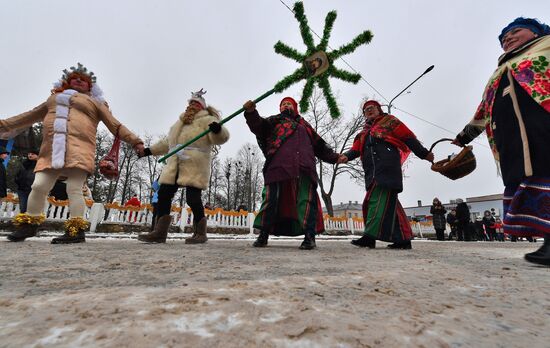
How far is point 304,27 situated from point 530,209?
2893mm

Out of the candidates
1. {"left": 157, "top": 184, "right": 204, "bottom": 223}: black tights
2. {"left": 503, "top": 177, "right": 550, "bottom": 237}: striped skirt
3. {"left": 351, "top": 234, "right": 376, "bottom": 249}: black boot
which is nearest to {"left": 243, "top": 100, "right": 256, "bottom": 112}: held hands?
{"left": 157, "top": 184, "right": 204, "bottom": 223}: black tights

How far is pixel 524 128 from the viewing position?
2.01m

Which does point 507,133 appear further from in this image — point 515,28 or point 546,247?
point 515,28

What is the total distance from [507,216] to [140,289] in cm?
244

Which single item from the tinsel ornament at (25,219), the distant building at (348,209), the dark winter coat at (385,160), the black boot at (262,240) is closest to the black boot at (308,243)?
the black boot at (262,240)

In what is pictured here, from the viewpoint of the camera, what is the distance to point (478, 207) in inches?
2060

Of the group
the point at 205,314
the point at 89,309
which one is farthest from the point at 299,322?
the point at 89,309

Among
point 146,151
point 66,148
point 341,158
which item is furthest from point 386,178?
point 66,148

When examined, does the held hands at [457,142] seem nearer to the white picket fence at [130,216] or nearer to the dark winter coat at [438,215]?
the white picket fence at [130,216]

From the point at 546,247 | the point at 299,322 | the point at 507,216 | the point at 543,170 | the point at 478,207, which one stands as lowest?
the point at 299,322

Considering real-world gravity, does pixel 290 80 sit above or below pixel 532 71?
above

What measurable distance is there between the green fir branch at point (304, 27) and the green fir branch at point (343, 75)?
Result: 0.34 metres

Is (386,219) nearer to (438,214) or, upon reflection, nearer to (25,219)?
(25,219)

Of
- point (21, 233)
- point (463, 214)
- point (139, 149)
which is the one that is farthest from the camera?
point (463, 214)
